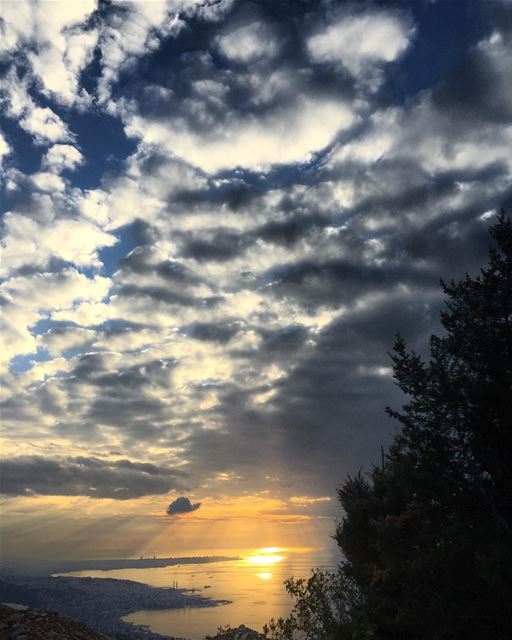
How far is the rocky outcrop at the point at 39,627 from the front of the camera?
10.3 meters

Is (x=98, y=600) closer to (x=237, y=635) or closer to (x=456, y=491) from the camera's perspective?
(x=237, y=635)

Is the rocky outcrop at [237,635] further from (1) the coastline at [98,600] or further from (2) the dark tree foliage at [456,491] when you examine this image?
(1) the coastline at [98,600]

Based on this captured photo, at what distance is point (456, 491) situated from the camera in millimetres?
18719

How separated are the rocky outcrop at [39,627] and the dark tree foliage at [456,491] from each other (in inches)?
435

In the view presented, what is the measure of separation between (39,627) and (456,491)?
1515 cm

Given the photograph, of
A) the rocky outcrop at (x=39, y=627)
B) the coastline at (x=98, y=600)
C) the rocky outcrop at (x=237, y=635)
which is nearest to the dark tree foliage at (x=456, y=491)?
the rocky outcrop at (x=237, y=635)

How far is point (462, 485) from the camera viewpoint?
1864 cm

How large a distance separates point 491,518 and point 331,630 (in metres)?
8.34

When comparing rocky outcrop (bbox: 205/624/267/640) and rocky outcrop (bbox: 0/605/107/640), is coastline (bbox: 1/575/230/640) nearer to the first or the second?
rocky outcrop (bbox: 205/624/267/640)

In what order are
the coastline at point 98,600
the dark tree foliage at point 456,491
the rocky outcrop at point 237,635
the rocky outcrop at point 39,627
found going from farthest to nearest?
the coastline at point 98,600 < the rocky outcrop at point 237,635 < the dark tree foliage at point 456,491 < the rocky outcrop at point 39,627

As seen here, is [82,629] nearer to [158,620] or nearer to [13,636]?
[13,636]

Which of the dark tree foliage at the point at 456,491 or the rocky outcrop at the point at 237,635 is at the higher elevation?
the dark tree foliage at the point at 456,491

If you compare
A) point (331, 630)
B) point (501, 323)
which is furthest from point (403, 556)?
point (501, 323)

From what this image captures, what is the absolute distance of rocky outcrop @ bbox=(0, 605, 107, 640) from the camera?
10.3 metres
